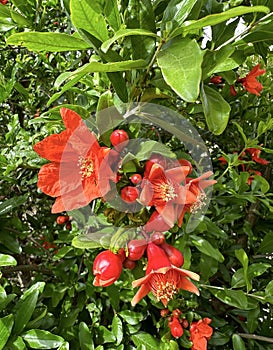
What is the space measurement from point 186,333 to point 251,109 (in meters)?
0.72

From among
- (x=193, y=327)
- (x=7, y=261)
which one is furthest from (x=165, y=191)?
(x=193, y=327)

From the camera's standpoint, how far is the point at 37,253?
130 cm

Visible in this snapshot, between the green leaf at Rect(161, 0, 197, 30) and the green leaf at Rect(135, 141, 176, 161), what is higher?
the green leaf at Rect(161, 0, 197, 30)

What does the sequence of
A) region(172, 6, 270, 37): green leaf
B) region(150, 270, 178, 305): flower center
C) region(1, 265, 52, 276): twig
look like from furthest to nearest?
region(1, 265, 52, 276): twig
region(150, 270, 178, 305): flower center
region(172, 6, 270, 37): green leaf

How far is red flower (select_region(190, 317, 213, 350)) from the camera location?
1001 mm

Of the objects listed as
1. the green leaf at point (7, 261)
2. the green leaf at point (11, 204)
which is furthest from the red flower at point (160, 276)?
the green leaf at point (11, 204)

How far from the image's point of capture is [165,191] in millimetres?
584

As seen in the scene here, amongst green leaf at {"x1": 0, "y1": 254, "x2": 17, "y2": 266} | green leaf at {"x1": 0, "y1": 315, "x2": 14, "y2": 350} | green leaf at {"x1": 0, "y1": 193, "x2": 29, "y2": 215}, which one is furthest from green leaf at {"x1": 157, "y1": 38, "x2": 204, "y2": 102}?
green leaf at {"x1": 0, "y1": 193, "x2": 29, "y2": 215}

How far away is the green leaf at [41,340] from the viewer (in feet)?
2.78

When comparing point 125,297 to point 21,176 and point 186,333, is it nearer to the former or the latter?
point 186,333

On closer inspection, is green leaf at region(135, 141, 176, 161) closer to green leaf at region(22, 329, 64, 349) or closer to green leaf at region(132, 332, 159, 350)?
green leaf at region(22, 329, 64, 349)

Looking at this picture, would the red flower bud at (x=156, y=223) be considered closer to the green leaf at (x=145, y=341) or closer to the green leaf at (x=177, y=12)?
the green leaf at (x=177, y=12)

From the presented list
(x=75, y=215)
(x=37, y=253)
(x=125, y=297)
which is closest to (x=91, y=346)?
(x=125, y=297)

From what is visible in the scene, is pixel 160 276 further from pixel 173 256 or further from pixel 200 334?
pixel 200 334
